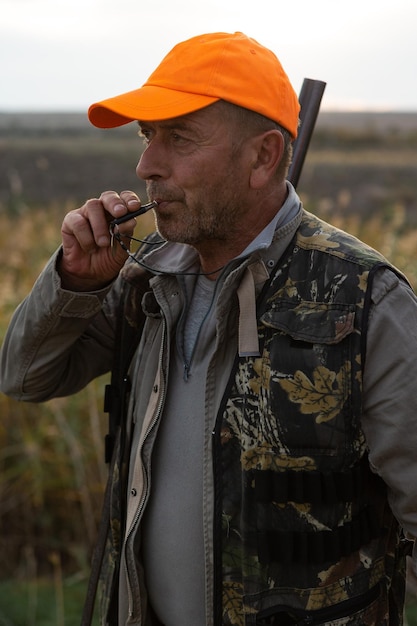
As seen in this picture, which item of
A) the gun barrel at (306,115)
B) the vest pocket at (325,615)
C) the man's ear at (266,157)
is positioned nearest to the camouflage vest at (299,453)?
the vest pocket at (325,615)

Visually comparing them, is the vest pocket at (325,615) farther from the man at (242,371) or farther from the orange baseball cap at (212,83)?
the orange baseball cap at (212,83)

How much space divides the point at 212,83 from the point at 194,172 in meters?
0.22

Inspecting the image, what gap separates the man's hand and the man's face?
10 cm

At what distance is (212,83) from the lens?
207cm

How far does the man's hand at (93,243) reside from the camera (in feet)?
7.16

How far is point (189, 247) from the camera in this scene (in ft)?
7.63

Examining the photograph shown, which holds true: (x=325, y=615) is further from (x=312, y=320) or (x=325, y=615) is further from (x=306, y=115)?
(x=306, y=115)

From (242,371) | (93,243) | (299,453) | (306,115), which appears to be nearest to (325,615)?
(299,453)

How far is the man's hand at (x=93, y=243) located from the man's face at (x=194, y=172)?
10 cm

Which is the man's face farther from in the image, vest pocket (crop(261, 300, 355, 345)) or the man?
vest pocket (crop(261, 300, 355, 345))

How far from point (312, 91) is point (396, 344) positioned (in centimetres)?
101

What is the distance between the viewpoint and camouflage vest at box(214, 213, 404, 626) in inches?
75.8

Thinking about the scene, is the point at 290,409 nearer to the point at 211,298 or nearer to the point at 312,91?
the point at 211,298

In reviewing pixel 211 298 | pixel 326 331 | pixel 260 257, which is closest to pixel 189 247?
pixel 211 298
